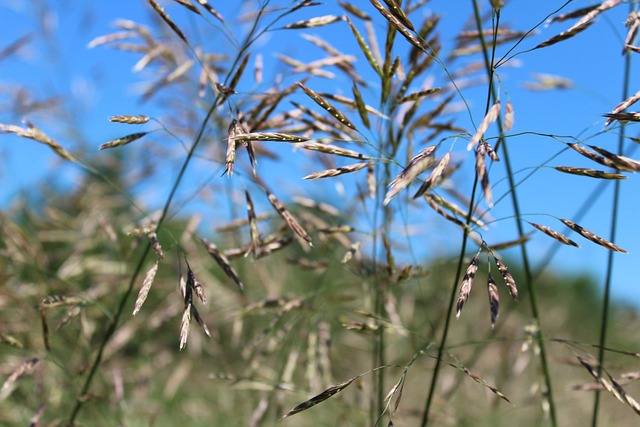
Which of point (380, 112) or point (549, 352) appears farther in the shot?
point (549, 352)

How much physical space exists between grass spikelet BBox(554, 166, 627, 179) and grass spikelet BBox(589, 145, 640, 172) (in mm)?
20

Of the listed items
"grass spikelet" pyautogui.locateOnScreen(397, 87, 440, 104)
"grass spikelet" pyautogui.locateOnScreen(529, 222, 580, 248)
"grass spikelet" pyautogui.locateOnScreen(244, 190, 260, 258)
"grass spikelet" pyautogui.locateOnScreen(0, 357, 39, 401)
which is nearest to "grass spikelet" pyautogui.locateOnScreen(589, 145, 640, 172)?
"grass spikelet" pyautogui.locateOnScreen(529, 222, 580, 248)

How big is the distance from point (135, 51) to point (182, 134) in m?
0.80

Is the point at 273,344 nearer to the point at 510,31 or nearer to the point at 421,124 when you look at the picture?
the point at 421,124

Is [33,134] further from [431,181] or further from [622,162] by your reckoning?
[622,162]

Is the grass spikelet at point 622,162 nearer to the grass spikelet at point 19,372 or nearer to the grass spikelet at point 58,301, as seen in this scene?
the grass spikelet at point 58,301

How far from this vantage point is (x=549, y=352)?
12.2 ft

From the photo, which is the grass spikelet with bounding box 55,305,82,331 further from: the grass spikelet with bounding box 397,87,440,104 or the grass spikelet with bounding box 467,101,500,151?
the grass spikelet with bounding box 467,101,500,151

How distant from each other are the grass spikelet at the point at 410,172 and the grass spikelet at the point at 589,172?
0.21 m

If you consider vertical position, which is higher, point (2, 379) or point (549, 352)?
point (2, 379)

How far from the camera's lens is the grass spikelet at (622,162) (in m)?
0.76

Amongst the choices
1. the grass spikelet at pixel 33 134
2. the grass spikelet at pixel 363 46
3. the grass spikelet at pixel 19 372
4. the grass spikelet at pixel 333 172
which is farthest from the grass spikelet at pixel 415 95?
the grass spikelet at pixel 19 372

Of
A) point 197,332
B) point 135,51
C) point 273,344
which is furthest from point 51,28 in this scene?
point 273,344

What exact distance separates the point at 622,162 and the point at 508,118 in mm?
184
